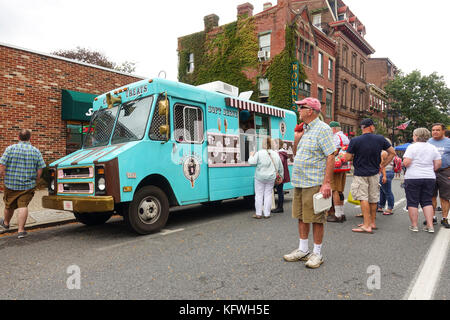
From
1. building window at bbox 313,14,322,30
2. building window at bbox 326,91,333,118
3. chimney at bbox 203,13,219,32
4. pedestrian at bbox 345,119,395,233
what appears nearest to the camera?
pedestrian at bbox 345,119,395,233

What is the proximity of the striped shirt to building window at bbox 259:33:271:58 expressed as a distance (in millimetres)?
19972

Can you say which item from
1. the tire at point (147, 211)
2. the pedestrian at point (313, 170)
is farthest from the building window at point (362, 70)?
the pedestrian at point (313, 170)

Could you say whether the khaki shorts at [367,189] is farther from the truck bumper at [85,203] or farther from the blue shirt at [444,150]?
the truck bumper at [85,203]

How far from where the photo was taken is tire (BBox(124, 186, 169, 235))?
522 centimetres

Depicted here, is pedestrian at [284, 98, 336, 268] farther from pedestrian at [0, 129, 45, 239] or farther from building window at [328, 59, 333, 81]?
building window at [328, 59, 333, 81]

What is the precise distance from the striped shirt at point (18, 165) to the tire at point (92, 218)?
110 cm

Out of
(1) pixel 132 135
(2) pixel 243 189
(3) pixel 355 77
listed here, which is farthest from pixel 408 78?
(1) pixel 132 135

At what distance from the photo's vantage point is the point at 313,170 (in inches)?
150

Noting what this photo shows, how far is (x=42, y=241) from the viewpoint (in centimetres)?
517

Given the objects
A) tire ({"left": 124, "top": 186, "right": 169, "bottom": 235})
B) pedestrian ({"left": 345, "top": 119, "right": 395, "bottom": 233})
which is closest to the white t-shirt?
pedestrian ({"left": 345, "top": 119, "right": 395, "bottom": 233})

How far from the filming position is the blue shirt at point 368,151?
18.2 ft

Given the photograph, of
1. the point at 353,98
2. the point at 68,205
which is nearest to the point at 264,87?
the point at 353,98

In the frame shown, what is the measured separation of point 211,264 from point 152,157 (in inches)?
92.8

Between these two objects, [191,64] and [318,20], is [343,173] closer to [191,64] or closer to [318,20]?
[191,64]
